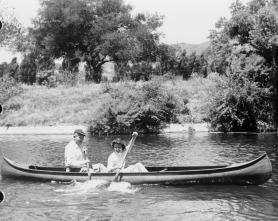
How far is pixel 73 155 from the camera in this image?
15273mm

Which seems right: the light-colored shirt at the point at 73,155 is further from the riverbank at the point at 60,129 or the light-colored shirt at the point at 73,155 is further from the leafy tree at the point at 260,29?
the leafy tree at the point at 260,29

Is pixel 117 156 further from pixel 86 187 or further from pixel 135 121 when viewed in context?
pixel 135 121

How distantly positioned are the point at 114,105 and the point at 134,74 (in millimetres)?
16478

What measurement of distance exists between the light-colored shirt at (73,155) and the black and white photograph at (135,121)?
4 cm

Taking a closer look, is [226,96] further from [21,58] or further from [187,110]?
[21,58]

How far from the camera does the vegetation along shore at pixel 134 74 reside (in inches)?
1332

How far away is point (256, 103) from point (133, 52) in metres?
17.5

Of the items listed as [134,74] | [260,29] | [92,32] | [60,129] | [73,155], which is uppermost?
[92,32]

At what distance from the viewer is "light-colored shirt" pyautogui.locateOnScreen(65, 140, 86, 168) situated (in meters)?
15.2

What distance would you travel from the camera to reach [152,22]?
52969 millimetres

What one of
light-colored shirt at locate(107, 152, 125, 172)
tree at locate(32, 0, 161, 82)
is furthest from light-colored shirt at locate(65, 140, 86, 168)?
tree at locate(32, 0, 161, 82)

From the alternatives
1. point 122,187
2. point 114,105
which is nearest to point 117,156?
point 122,187

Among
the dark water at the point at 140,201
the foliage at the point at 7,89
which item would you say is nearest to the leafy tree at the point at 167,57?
the foliage at the point at 7,89

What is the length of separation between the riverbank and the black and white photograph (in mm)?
114
